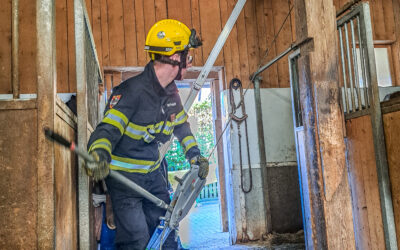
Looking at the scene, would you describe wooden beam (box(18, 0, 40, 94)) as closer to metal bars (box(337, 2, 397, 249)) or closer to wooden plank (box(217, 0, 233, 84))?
wooden plank (box(217, 0, 233, 84))

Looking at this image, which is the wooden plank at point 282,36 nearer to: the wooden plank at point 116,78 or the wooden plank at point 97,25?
the wooden plank at point 116,78

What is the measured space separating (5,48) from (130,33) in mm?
1538

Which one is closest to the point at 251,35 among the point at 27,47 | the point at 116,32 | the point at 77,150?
the point at 116,32

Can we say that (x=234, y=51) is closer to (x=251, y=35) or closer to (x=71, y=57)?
(x=251, y=35)

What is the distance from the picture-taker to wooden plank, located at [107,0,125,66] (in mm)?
4676

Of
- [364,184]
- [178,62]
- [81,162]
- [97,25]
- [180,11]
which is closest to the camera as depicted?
[81,162]

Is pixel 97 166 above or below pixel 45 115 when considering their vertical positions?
below

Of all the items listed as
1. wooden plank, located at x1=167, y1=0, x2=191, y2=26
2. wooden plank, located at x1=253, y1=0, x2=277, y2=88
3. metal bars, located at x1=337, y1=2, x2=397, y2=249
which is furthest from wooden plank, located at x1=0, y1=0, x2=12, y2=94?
metal bars, located at x1=337, y1=2, x2=397, y2=249

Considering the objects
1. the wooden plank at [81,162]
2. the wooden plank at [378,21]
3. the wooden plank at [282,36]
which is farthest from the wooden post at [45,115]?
the wooden plank at [378,21]

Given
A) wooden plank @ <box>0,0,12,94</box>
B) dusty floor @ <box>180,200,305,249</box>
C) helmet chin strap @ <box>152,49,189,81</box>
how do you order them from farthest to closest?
dusty floor @ <box>180,200,305,249</box> < wooden plank @ <box>0,0,12,94</box> < helmet chin strap @ <box>152,49,189,81</box>

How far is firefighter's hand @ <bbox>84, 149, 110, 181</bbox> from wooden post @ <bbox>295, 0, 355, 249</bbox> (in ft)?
3.88

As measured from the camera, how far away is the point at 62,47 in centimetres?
447

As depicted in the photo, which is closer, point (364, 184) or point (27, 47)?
point (364, 184)

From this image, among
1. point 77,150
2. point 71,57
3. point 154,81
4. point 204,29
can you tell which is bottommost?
point 77,150
